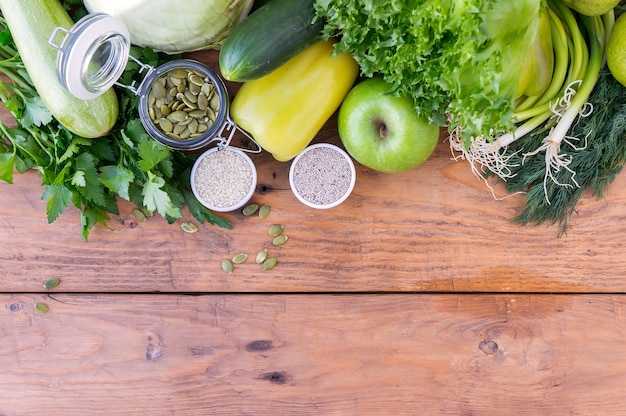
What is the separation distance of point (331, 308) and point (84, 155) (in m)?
0.55

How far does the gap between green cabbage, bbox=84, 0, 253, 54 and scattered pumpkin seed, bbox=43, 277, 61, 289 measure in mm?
494

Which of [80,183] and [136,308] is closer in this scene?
[80,183]

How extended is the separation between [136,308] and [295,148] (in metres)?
0.45

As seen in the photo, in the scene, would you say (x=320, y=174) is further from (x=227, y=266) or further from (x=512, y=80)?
(x=512, y=80)

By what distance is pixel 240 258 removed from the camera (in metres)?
1.14

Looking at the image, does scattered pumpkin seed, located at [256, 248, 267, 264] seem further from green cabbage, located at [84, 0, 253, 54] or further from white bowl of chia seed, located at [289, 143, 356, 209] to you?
green cabbage, located at [84, 0, 253, 54]

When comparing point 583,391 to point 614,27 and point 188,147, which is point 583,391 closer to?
point 614,27

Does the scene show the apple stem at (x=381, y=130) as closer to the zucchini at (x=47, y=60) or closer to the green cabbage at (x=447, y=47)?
the green cabbage at (x=447, y=47)

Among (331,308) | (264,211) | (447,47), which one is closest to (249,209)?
(264,211)

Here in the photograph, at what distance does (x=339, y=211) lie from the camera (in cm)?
115

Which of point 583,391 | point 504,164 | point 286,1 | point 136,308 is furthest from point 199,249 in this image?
point 583,391

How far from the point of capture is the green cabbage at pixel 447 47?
786mm

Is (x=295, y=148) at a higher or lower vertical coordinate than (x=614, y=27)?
lower

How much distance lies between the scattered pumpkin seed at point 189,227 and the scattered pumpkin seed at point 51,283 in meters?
0.27
